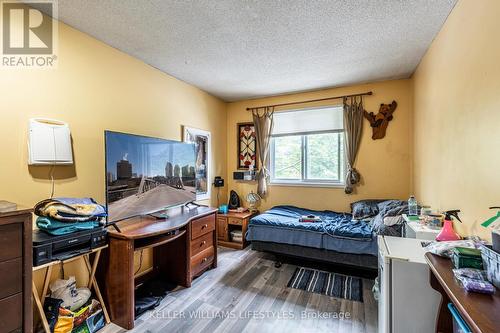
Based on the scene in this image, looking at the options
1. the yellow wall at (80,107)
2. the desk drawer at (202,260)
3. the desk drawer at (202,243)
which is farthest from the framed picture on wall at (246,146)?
the desk drawer at (202,260)

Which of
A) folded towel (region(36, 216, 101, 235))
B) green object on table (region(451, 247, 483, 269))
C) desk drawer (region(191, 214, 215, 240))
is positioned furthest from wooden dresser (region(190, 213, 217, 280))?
green object on table (region(451, 247, 483, 269))

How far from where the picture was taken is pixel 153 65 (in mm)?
2811

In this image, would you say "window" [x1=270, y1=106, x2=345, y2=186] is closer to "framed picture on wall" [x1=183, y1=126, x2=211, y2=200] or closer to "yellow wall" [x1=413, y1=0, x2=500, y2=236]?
"framed picture on wall" [x1=183, y1=126, x2=211, y2=200]

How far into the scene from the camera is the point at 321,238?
278 centimetres

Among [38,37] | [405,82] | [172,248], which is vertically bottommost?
[172,248]

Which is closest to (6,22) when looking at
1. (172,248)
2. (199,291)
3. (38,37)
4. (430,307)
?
(38,37)

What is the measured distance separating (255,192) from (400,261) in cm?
304

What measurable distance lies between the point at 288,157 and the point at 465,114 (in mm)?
2639

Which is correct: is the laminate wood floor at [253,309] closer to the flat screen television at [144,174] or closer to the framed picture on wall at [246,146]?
the flat screen television at [144,174]

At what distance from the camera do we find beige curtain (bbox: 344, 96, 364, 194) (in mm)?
3533

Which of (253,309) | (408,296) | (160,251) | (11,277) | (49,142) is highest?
(49,142)

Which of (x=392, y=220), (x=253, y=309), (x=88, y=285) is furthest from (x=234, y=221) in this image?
(x=392, y=220)

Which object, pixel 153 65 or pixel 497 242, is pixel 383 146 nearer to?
pixel 497 242

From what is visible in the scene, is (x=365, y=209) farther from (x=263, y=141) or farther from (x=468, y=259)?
(x=468, y=259)
